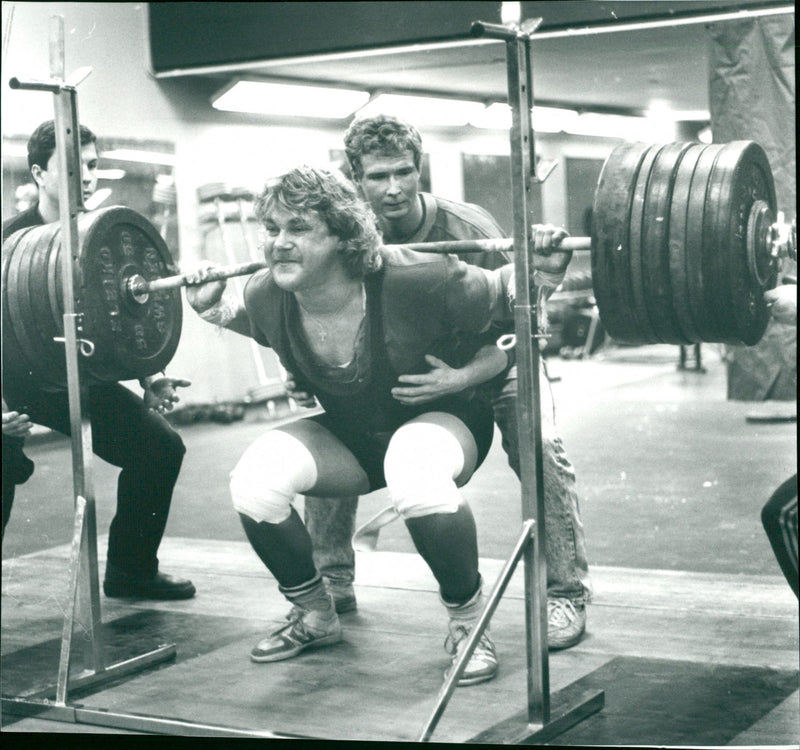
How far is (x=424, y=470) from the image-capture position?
8.82ft

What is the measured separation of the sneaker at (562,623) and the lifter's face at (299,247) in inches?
38.4

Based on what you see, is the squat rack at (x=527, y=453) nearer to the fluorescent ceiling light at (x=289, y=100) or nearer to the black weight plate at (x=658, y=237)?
the black weight plate at (x=658, y=237)

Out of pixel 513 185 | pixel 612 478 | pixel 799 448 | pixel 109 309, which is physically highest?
pixel 513 185

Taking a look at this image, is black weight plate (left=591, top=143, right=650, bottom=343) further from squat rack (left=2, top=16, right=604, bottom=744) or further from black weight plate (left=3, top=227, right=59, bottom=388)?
black weight plate (left=3, top=227, right=59, bottom=388)

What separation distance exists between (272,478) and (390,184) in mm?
752

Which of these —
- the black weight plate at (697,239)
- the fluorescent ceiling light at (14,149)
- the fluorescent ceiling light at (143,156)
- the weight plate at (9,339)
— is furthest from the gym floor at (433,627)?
the fluorescent ceiling light at (14,149)

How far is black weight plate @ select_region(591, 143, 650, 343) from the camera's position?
2486mm

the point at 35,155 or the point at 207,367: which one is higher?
the point at 35,155

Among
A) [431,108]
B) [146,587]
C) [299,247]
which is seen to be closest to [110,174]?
[299,247]

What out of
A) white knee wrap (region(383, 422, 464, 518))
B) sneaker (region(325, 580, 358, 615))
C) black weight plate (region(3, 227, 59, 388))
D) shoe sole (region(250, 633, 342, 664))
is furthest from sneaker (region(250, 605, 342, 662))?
black weight plate (region(3, 227, 59, 388))

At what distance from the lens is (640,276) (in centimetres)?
249

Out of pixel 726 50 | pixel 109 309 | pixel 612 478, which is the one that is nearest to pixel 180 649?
pixel 109 309

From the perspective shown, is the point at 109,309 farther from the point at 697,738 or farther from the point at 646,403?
the point at 646,403

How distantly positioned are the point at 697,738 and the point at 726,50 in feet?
5.71
